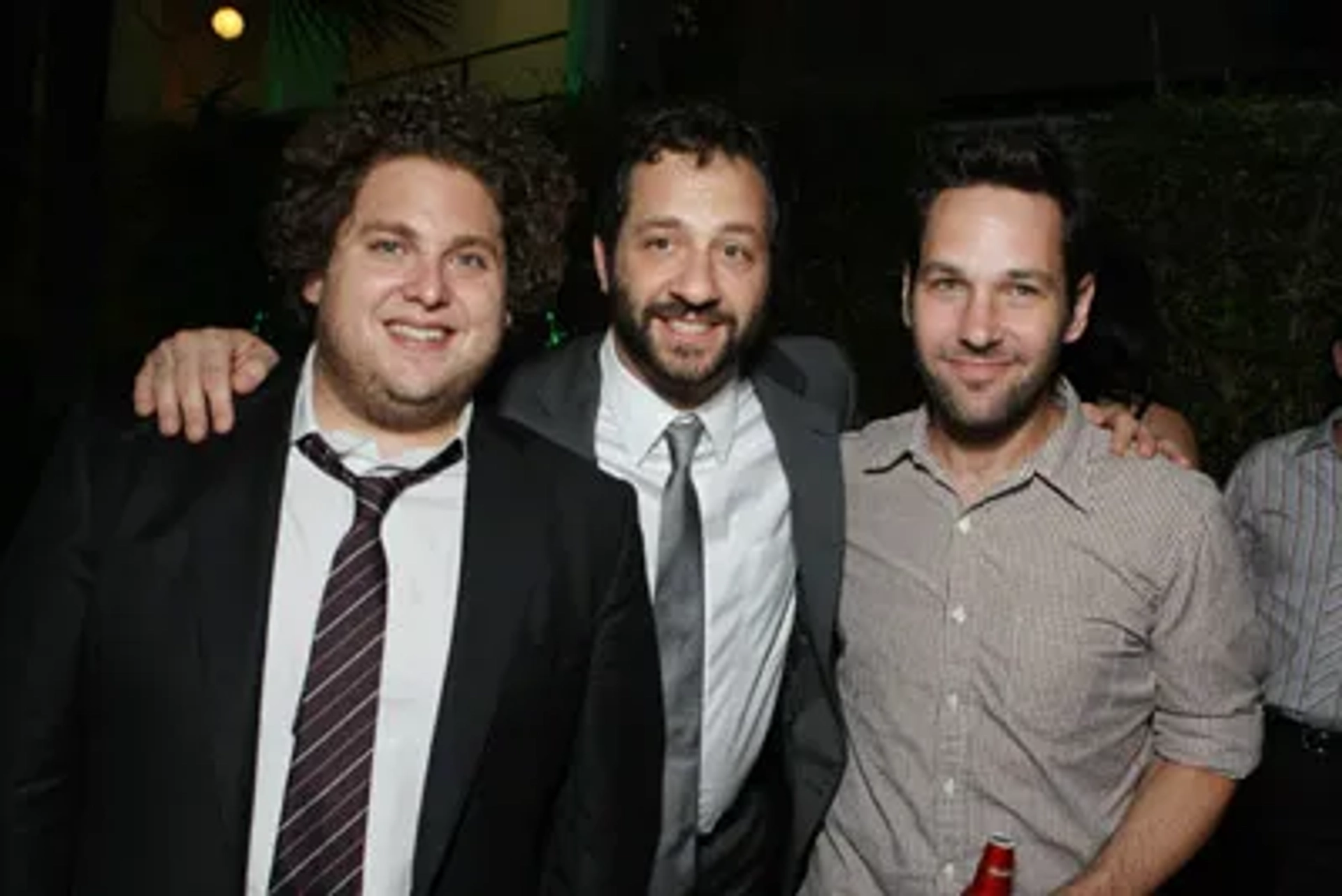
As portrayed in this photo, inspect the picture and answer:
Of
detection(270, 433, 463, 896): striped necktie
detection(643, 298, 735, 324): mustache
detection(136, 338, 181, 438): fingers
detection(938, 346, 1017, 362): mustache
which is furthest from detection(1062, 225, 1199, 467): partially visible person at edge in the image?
detection(136, 338, 181, 438): fingers

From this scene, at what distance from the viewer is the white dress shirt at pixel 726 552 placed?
2.34m

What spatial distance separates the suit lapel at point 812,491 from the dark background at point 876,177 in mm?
261

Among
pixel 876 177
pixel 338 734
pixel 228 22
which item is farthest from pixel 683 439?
pixel 228 22

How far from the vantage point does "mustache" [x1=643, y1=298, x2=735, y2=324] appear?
233 centimetres

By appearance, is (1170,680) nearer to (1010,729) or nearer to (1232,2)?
(1010,729)

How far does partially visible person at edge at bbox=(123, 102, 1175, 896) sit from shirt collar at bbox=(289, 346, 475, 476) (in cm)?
46

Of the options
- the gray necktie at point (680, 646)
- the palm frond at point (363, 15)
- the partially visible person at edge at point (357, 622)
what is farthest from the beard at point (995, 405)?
the palm frond at point (363, 15)

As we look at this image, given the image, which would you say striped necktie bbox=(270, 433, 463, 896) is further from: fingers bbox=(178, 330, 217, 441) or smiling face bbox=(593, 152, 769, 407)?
smiling face bbox=(593, 152, 769, 407)

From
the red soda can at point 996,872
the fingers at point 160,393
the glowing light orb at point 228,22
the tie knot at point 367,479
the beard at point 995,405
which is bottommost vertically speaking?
the red soda can at point 996,872

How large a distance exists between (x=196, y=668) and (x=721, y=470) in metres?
1.01

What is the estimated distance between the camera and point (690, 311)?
2.33 meters

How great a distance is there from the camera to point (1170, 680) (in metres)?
2.12

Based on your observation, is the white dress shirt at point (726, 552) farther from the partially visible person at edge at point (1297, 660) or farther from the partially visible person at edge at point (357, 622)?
the partially visible person at edge at point (1297, 660)

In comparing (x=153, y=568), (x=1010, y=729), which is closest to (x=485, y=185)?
(x=153, y=568)
